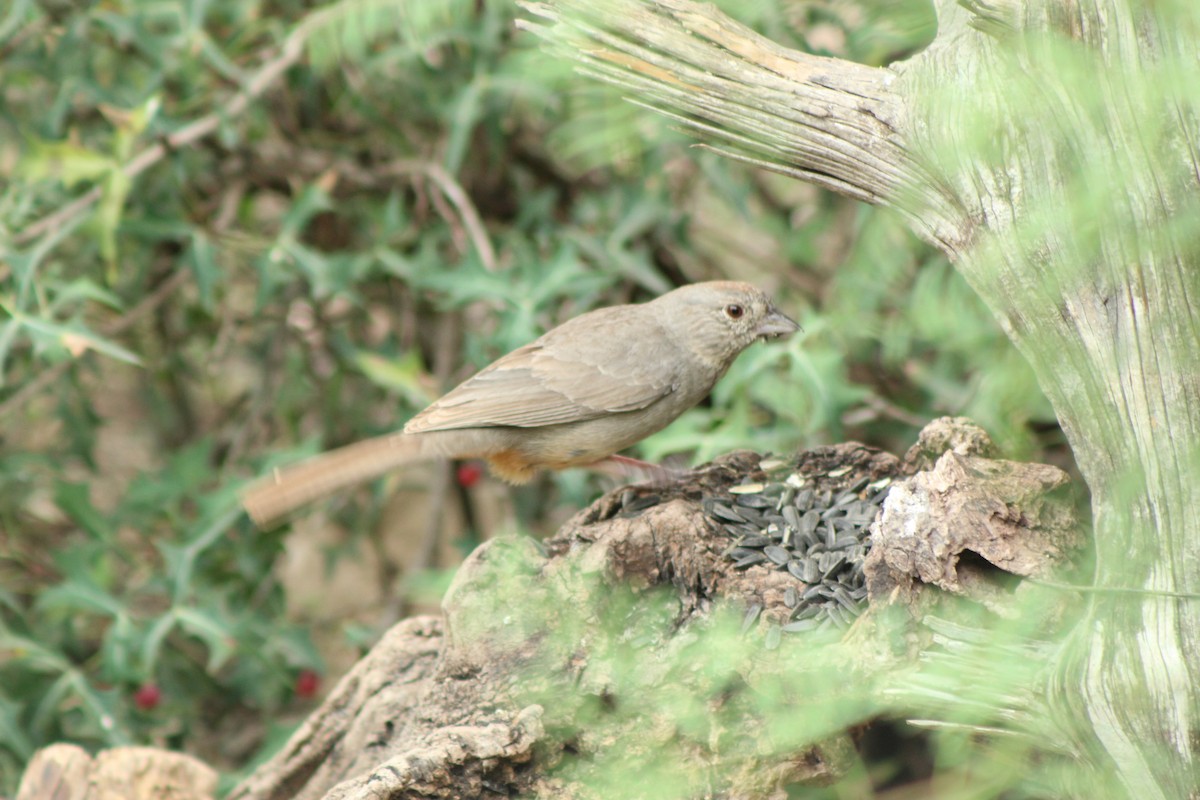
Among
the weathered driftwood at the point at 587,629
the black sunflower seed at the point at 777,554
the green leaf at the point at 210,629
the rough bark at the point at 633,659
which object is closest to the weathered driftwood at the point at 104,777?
the weathered driftwood at the point at 587,629

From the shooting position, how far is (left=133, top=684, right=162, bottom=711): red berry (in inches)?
231

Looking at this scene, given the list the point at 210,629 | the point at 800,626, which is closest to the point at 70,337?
the point at 210,629

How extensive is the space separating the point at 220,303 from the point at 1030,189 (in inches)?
200

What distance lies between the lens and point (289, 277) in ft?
19.5

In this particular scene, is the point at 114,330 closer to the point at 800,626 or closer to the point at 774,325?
the point at 774,325

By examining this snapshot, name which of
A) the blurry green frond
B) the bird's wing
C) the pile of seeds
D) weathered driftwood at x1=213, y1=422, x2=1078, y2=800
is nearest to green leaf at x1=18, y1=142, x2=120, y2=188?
the blurry green frond

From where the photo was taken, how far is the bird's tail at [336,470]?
431 centimetres

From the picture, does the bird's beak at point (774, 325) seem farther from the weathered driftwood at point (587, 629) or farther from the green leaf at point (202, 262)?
the green leaf at point (202, 262)

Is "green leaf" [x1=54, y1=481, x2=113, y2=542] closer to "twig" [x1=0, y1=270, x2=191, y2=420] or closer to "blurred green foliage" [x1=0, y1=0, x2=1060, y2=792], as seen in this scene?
"blurred green foliage" [x1=0, y1=0, x2=1060, y2=792]

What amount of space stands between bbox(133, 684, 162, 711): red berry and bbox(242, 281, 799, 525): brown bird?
5.76ft

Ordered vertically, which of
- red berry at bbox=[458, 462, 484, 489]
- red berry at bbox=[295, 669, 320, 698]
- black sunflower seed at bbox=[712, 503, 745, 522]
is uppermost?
black sunflower seed at bbox=[712, 503, 745, 522]

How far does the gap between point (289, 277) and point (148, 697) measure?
2.14 metres

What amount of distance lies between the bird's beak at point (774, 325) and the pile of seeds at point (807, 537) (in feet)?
3.38

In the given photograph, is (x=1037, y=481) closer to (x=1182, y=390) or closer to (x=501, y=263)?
(x=1182, y=390)
